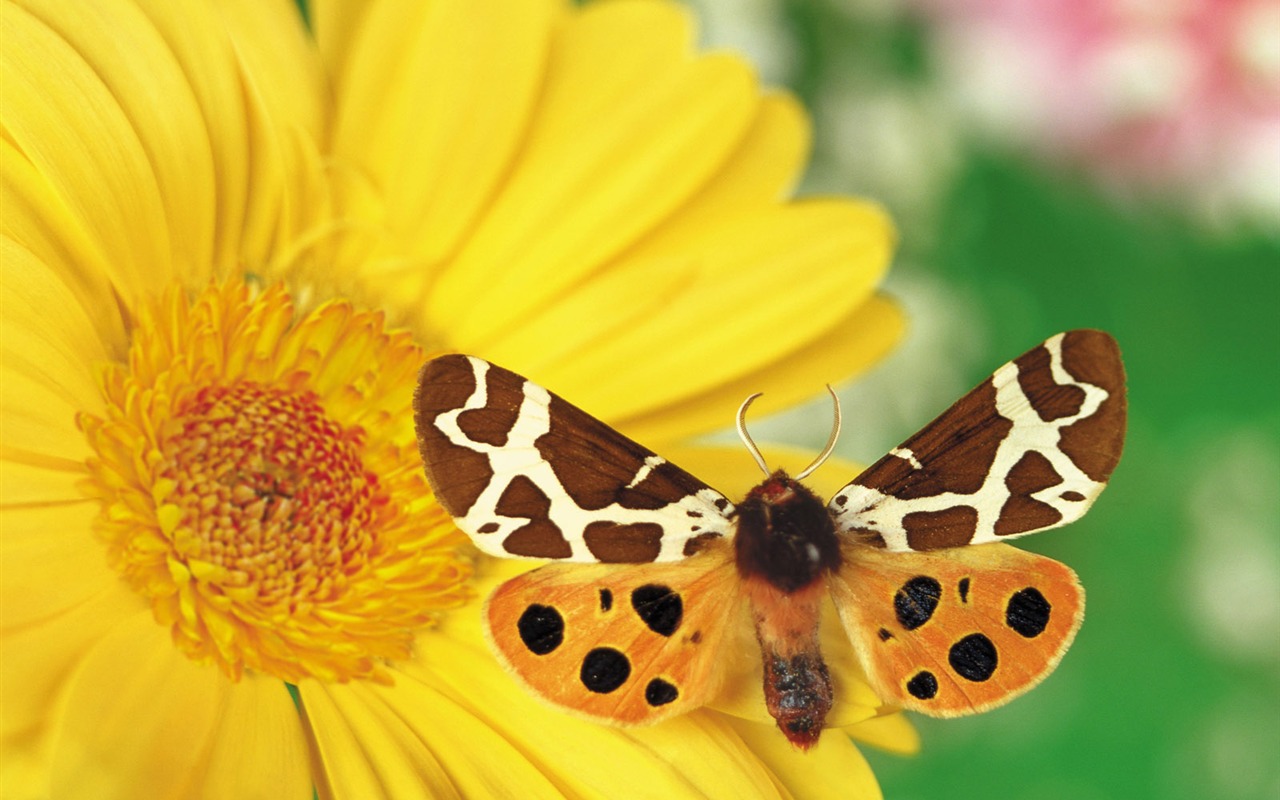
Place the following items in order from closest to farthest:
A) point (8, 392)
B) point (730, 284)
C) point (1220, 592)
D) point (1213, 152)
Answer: point (8, 392), point (730, 284), point (1213, 152), point (1220, 592)

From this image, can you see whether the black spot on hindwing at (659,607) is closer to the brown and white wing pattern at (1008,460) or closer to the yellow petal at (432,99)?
the brown and white wing pattern at (1008,460)

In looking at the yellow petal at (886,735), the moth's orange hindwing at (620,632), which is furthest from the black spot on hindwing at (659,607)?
the yellow petal at (886,735)

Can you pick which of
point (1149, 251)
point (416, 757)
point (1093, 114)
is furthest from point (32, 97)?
point (1149, 251)

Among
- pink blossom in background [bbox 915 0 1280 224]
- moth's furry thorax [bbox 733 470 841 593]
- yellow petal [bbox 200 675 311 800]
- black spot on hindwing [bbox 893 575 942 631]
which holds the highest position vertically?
pink blossom in background [bbox 915 0 1280 224]

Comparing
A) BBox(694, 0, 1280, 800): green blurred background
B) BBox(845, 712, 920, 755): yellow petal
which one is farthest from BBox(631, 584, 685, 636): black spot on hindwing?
BBox(694, 0, 1280, 800): green blurred background

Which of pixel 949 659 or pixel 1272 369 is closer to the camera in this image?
pixel 949 659

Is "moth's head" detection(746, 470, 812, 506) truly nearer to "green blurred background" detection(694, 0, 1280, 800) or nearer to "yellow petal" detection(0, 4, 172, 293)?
"yellow petal" detection(0, 4, 172, 293)

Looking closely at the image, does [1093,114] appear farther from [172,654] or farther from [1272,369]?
[172,654]
